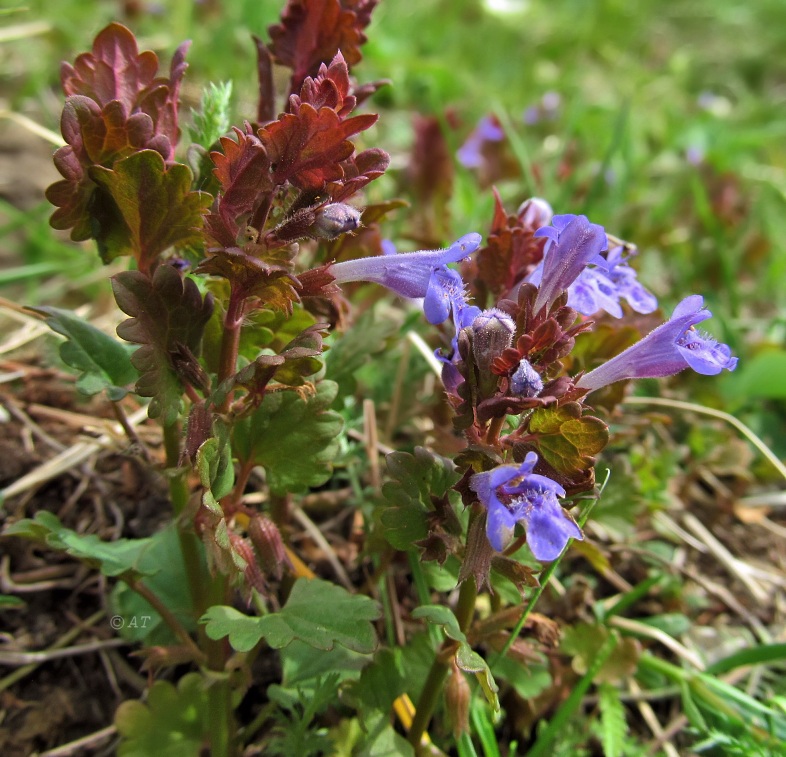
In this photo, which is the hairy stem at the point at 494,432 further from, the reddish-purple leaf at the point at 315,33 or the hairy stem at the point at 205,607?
the reddish-purple leaf at the point at 315,33

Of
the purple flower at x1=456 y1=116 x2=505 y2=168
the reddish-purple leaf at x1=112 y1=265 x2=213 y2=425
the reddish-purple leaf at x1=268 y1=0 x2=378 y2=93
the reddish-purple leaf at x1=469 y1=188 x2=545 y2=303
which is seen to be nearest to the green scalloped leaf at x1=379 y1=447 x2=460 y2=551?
the reddish-purple leaf at x1=112 y1=265 x2=213 y2=425

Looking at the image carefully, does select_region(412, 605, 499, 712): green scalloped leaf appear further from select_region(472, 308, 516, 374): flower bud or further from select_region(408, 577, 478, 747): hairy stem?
select_region(472, 308, 516, 374): flower bud

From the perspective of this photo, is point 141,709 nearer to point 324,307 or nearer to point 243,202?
point 324,307

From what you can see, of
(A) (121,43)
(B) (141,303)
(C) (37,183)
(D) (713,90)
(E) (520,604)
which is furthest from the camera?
(D) (713,90)

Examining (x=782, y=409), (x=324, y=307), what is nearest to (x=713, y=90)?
(x=782, y=409)

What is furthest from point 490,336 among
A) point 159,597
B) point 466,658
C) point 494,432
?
point 159,597

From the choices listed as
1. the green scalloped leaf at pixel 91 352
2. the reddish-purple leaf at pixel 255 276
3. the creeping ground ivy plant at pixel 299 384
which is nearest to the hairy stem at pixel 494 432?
the creeping ground ivy plant at pixel 299 384
